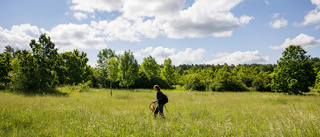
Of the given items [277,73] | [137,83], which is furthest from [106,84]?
[277,73]

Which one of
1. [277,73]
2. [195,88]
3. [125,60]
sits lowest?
[195,88]

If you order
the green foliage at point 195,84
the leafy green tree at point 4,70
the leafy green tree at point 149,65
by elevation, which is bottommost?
the green foliage at point 195,84

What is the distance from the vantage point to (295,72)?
877 inches

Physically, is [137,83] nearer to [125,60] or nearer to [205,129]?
[125,60]

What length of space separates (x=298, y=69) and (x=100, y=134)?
28.6 metres

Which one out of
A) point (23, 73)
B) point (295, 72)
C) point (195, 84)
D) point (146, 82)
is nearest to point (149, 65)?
point (146, 82)

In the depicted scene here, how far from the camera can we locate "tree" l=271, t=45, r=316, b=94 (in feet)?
73.3

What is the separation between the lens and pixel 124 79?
35375mm

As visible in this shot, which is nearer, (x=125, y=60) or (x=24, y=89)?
(x=24, y=89)

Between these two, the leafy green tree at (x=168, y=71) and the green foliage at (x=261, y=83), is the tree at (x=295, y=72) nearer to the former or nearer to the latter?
the green foliage at (x=261, y=83)

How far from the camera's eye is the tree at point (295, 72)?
22.3 m

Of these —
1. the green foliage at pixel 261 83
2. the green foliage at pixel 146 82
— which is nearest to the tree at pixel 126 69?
the green foliage at pixel 146 82

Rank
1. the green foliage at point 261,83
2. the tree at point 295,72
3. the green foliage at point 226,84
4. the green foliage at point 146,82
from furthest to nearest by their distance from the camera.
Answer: the green foliage at point 146,82, the green foliage at point 261,83, the green foliage at point 226,84, the tree at point 295,72

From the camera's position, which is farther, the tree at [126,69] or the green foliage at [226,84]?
the green foliage at [226,84]
